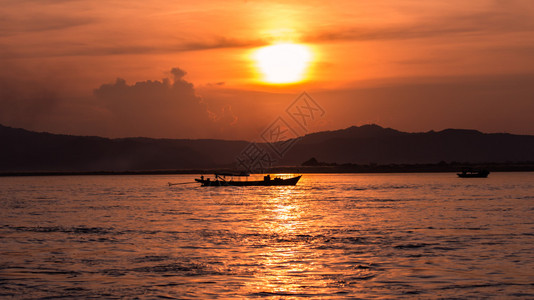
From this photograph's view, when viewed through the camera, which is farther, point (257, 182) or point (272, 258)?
point (257, 182)

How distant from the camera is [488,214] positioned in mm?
58375

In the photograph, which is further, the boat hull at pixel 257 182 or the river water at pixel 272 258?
the boat hull at pixel 257 182

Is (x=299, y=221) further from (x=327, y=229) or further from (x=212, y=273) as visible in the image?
(x=212, y=273)

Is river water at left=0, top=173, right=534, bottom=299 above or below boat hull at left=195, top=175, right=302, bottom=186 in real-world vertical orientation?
below

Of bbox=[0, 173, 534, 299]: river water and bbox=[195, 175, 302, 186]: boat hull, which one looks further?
bbox=[195, 175, 302, 186]: boat hull

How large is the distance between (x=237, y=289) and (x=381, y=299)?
553 centimetres

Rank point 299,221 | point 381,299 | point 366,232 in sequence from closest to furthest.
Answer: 1. point 381,299
2. point 366,232
3. point 299,221

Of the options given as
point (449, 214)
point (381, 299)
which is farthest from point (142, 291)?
point (449, 214)

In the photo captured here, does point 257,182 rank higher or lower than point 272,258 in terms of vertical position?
higher

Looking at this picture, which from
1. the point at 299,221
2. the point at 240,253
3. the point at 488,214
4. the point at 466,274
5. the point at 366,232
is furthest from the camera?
the point at 488,214

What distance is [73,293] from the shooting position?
2419 cm

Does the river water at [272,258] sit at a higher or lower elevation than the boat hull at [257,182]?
lower

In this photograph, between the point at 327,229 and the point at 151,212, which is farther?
the point at 151,212

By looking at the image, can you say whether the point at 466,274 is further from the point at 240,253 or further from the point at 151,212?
the point at 151,212
